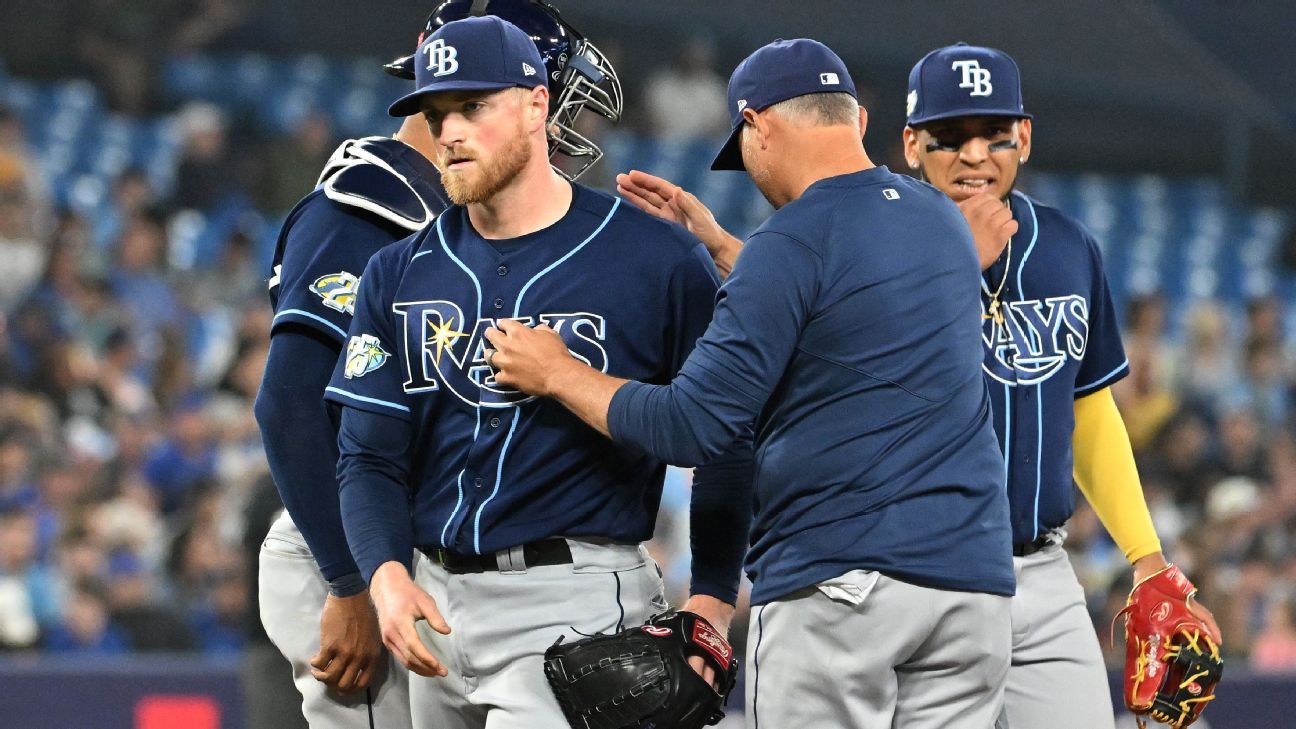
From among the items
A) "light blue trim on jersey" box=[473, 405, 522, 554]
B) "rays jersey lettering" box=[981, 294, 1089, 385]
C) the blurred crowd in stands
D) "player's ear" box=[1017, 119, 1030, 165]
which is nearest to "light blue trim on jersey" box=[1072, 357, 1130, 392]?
"rays jersey lettering" box=[981, 294, 1089, 385]

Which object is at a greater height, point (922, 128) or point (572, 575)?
point (922, 128)

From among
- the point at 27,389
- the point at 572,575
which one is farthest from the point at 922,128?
the point at 27,389

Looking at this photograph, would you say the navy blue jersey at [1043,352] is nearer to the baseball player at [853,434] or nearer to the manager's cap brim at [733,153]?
the baseball player at [853,434]

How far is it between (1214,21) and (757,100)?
11923 mm

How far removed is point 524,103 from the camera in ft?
9.59

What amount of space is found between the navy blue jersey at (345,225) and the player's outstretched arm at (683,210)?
39cm

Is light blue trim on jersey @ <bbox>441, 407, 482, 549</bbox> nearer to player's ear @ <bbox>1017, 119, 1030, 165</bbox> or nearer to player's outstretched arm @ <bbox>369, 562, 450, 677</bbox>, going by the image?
player's outstretched arm @ <bbox>369, 562, 450, 677</bbox>

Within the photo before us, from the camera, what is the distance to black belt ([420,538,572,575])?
2.87 metres

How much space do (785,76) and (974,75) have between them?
72 cm

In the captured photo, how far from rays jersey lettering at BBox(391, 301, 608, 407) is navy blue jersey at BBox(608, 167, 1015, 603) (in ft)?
0.53

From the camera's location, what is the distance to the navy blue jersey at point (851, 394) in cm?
273

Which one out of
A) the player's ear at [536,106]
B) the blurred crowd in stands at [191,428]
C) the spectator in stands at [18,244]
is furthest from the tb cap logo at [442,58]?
the spectator in stands at [18,244]

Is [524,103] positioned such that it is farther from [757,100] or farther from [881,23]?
[881,23]

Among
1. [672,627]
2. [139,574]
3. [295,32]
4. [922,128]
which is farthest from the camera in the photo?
[295,32]
